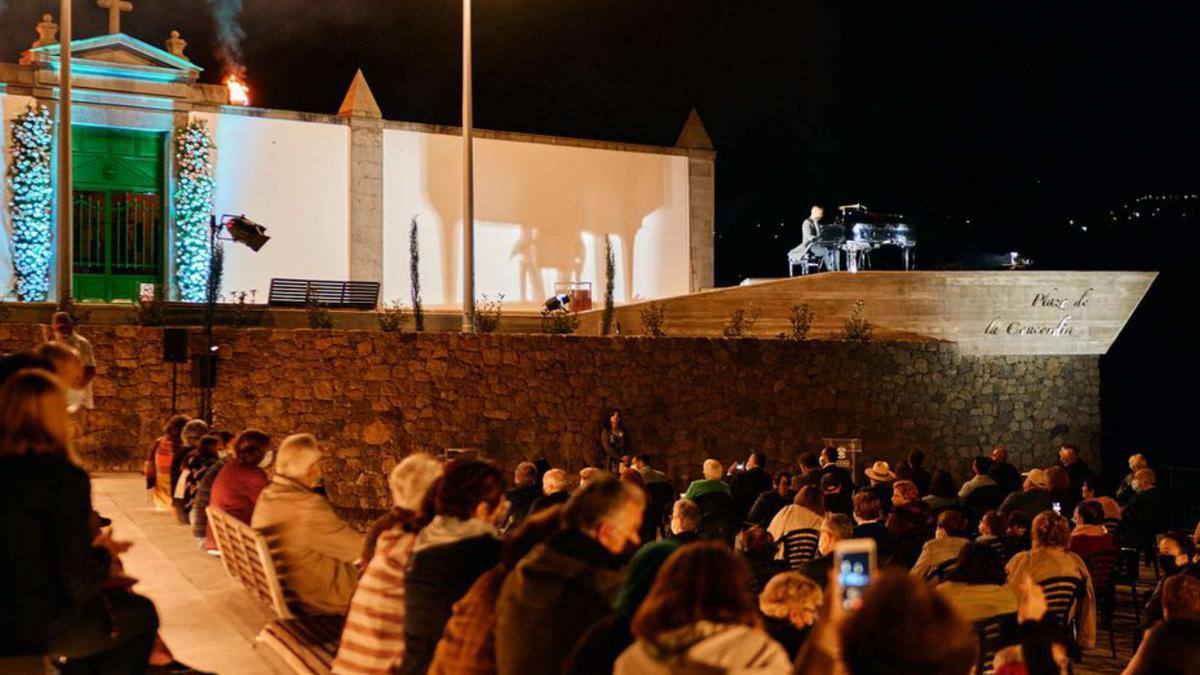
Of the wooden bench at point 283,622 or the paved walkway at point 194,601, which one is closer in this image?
the wooden bench at point 283,622

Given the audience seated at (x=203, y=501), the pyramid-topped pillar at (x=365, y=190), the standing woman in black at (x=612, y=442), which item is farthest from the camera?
the pyramid-topped pillar at (x=365, y=190)

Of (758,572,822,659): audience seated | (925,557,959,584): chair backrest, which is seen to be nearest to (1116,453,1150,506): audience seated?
(925,557,959,584): chair backrest

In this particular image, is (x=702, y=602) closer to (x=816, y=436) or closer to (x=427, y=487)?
(x=427, y=487)

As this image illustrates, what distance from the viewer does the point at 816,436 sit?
20031 millimetres

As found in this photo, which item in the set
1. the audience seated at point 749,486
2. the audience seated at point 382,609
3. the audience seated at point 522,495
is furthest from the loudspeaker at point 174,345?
the audience seated at point 382,609

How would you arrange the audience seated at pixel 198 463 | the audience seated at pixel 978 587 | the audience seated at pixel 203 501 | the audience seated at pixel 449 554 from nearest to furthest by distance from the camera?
1. the audience seated at pixel 449 554
2. the audience seated at pixel 978 587
3. the audience seated at pixel 203 501
4. the audience seated at pixel 198 463

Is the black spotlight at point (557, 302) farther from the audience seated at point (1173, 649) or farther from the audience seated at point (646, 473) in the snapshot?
the audience seated at point (1173, 649)

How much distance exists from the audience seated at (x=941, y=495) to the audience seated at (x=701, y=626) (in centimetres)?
680

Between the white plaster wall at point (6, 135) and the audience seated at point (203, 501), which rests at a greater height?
the white plaster wall at point (6, 135)

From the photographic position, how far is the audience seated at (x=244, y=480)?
6906mm

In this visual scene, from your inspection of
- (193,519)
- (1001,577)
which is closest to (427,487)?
(1001,577)

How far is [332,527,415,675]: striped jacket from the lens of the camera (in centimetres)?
470

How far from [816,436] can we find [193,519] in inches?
518

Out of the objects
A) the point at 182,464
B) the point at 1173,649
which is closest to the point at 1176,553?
→ the point at 1173,649
